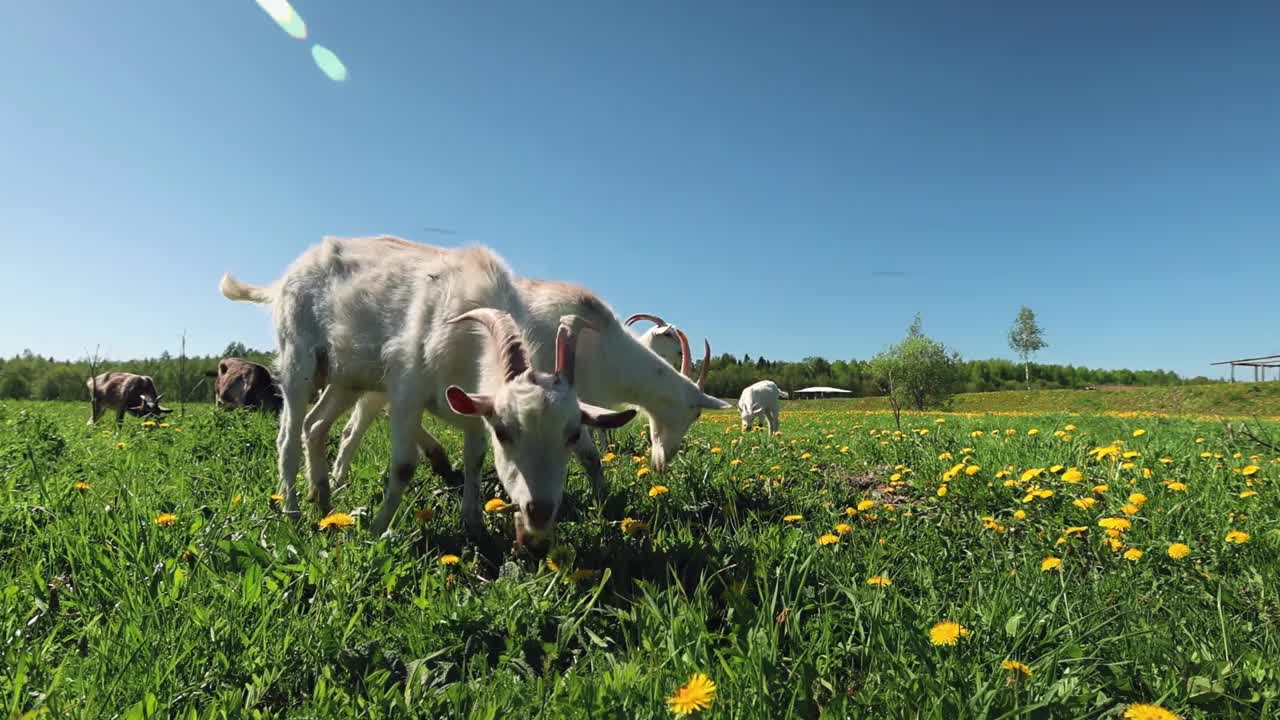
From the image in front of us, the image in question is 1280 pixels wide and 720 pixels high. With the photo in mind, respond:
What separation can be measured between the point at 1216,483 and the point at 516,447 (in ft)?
14.9

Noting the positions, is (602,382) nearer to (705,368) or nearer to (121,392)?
(705,368)

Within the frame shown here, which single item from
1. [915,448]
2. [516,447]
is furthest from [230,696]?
[915,448]

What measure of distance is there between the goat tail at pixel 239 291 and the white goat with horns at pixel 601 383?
58.3 inches

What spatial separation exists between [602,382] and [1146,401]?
41051mm

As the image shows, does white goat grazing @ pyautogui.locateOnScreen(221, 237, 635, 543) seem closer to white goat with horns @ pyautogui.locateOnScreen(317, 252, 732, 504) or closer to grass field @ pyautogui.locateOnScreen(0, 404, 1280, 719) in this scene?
white goat with horns @ pyautogui.locateOnScreen(317, 252, 732, 504)

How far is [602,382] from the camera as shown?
19.0 feet

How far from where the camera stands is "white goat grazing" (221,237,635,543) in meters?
3.09

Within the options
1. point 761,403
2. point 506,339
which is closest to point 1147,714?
point 506,339

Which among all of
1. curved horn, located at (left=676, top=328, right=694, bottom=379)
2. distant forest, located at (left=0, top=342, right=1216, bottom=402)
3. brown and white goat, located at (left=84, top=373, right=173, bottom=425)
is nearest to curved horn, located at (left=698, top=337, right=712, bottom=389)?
curved horn, located at (left=676, top=328, right=694, bottom=379)

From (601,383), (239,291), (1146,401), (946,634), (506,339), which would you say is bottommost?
(946,634)

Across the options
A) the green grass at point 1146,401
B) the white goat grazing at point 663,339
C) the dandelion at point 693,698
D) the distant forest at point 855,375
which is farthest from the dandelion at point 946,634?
the distant forest at point 855,375

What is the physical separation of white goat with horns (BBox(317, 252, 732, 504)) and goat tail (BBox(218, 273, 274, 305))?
1.48 metres

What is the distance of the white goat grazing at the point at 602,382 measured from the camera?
486 centimetres

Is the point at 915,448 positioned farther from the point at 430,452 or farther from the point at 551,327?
the point at 430,452
